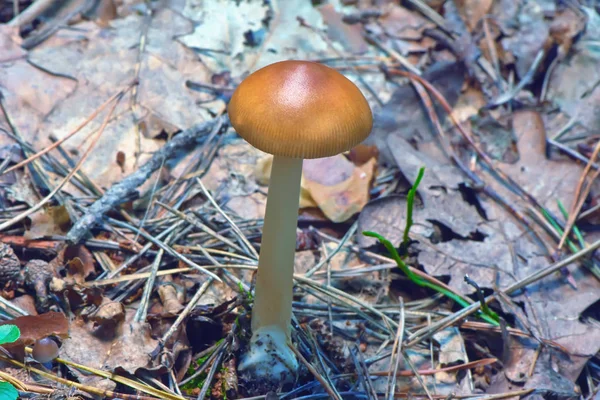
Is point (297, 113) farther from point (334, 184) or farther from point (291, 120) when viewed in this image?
point (334, 184)

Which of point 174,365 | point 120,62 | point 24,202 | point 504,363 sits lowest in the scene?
point 504,363

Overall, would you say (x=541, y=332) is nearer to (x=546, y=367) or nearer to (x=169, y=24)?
(x=546, y=367)

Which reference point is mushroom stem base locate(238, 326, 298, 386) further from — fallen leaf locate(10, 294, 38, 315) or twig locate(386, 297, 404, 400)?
fallen leaf locate(10, 294, 38, 315)

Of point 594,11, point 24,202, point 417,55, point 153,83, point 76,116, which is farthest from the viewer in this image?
point 594,11

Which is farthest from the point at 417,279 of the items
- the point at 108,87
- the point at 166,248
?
the point at 108,87

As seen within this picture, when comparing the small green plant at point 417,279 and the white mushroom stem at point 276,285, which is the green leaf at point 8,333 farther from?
the small green plant at point 417,279

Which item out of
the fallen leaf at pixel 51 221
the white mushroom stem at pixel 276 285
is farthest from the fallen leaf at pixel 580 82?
the fallen leaf at pixel 51 221

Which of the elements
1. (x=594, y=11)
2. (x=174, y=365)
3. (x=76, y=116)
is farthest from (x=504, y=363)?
(x=594, y=11)
